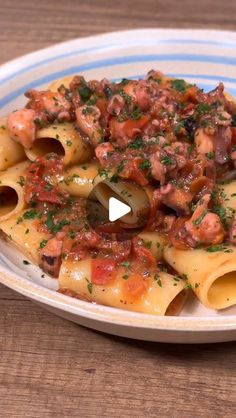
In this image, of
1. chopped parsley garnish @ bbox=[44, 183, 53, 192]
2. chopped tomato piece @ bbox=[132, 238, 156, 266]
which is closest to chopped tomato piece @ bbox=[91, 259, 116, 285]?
chopped tomato piece @ bbox=[132, 238, 156, 266]

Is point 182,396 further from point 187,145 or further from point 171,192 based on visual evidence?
point 187,145

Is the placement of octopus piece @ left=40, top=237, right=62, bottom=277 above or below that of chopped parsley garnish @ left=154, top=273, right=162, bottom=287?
below

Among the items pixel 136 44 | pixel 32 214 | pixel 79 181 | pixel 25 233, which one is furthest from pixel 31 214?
pixel 136 44

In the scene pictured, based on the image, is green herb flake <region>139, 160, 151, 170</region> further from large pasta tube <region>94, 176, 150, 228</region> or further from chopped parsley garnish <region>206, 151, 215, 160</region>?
chopped parsley garnish <region>206, 151, 215, 160</region>

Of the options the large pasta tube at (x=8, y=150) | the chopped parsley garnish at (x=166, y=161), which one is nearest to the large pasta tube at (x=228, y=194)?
the chopped parsley garnish at (x=166, y=161)

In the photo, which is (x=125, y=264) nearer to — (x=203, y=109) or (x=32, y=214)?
(x=32, y=214)
